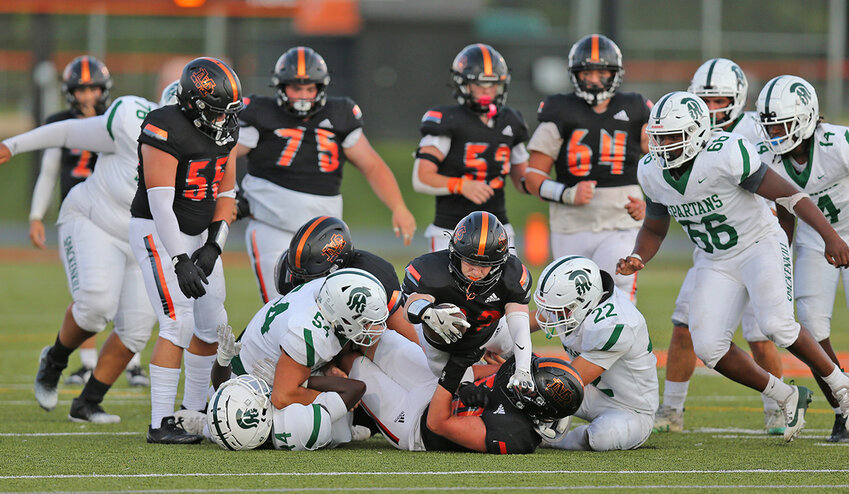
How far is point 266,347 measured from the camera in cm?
568

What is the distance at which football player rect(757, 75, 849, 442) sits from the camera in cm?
599

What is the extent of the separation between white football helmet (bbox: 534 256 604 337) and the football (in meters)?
0.55

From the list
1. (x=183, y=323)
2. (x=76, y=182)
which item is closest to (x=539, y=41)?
(x=76, y=182)

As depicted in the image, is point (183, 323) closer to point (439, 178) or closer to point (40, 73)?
point (439, 178)

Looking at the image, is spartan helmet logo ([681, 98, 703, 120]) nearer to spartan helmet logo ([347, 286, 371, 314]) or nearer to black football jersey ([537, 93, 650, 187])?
black football jersey ([537, 93, 650, 187])

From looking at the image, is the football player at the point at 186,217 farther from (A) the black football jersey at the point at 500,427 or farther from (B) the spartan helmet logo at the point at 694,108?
(B) the spartan helmet logo at the point at 694,108

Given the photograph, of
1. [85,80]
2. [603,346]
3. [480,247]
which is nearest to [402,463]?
[480,247]

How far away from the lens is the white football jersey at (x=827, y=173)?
19.8 feet

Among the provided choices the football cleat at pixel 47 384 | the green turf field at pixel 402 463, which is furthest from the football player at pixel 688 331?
the football cleat at pixel 47 384

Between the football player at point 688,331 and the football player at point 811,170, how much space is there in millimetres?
302

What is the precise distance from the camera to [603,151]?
728cm

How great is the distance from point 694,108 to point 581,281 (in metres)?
1.13

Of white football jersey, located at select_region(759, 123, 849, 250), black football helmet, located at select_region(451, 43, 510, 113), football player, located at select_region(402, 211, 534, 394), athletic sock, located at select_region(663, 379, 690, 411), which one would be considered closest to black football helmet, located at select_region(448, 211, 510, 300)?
football player, located at select_region(402, 211, 534, 394)

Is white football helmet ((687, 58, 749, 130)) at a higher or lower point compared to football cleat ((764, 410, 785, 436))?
higher
